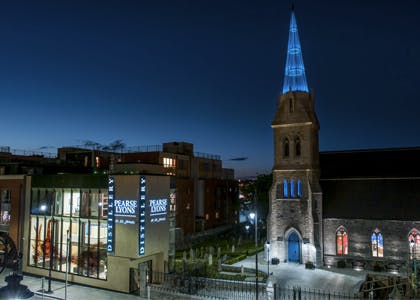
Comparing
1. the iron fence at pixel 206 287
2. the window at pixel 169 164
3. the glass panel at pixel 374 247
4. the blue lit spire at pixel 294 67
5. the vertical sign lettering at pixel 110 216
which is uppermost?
the blue lit spire at pixel 294 67

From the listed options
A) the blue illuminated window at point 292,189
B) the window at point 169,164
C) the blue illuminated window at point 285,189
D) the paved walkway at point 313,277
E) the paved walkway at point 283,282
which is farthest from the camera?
the window at point 169,164

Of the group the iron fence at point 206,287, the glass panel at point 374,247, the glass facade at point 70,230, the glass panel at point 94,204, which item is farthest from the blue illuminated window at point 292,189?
the glass panel at point 94,204

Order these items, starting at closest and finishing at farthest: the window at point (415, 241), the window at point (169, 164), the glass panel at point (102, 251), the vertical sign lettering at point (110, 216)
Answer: the vertical sign lettering at point (110, 216) < the glass panel at point (102, 251) < the window at point (415, 241) < the window at point (169, 164)

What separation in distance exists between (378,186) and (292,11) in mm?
21977

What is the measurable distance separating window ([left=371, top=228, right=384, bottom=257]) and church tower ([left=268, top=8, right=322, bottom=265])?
16.6 ft

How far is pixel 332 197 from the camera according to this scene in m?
40.2

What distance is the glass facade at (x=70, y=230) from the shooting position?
30.1 meters

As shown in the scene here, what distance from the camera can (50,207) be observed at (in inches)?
1308

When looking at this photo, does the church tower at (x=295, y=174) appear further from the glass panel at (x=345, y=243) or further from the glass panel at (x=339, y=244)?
the glass panel at (x=345, y=243)

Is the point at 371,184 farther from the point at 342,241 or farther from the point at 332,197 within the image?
the point at 342,241

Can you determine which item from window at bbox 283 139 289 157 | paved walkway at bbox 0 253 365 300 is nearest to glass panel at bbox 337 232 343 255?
paved walkway at bbox 0 253 365 300

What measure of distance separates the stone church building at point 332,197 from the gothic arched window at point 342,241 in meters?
0.10

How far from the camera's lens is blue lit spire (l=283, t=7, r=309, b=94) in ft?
136

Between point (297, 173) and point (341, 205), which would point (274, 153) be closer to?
point (297, 173)
